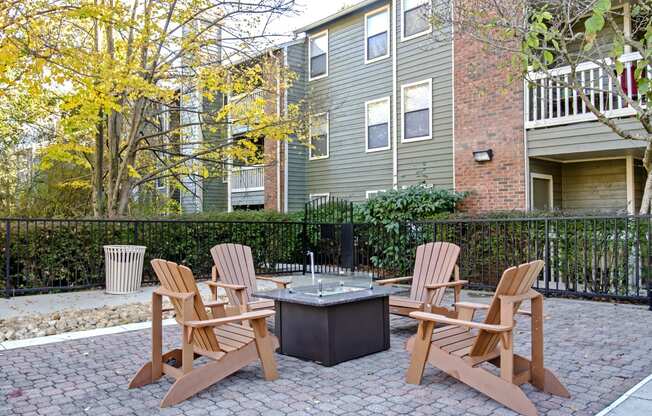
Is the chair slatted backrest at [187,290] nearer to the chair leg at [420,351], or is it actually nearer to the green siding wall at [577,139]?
the chair leg at [420,351]

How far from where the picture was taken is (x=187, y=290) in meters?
3.74

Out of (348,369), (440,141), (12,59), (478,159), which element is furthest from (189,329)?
(440,141)

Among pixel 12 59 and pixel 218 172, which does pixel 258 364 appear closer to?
pixel 12 59

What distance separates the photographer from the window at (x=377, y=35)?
13859 mm

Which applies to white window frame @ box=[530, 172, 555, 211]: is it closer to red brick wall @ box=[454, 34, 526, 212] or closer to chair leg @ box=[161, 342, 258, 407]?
red brick wall @ box=[454, 34, 526, 212]

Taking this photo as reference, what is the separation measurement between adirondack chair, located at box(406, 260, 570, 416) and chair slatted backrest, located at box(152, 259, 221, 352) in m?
1.59

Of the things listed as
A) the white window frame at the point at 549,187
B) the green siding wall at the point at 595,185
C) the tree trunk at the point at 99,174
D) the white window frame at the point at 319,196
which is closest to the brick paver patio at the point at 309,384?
the white window frame at the point at 549,187

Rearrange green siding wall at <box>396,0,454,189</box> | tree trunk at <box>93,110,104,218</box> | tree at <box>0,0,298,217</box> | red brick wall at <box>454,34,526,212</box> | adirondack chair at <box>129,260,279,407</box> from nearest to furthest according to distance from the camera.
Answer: adirondack chair at <box>129,260,279,407</box> → tree at <box>0,0,298,217</box> → red brick wall at <box>454,34,526,212</box> → tree trunk at <box>93,110,104,218</box> → green siding wall at <box>396,0,454,189</box>

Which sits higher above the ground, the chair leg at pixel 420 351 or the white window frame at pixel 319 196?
the white window frame at pixel 319 196

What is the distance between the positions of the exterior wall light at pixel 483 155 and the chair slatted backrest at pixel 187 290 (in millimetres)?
8636

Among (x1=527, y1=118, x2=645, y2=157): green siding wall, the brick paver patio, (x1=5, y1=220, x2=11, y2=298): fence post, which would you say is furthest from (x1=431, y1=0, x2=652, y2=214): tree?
(x1=5, y1=220, x2=11, y2=298): fence post

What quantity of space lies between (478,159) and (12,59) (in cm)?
894

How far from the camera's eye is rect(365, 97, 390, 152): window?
13766mm

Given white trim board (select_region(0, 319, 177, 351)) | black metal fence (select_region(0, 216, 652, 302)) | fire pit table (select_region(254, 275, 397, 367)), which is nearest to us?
fire pit table (select_region(254, 275, 397, 367))
